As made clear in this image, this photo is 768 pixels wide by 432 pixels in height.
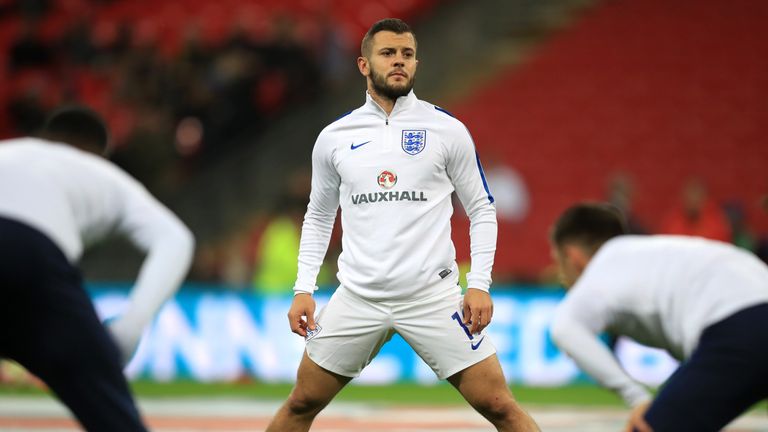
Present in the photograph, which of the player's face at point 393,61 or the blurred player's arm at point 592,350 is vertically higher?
the player's face at point 393,61

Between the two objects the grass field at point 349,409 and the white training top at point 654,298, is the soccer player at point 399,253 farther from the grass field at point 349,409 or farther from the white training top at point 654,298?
the grass field at point 349,409

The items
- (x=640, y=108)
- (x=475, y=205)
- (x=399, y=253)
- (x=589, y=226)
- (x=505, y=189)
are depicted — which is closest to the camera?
(x=589, y=226)

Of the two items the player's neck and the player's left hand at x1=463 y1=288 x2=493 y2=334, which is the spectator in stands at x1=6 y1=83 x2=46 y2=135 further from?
the player's left hand at x1=463 y1=288 x2=493 y2=334

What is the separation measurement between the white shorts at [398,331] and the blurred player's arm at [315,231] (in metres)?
0.12

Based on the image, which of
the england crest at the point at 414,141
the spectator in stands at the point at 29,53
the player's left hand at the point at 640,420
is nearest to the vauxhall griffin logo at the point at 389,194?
the england crest at the point at 414,141

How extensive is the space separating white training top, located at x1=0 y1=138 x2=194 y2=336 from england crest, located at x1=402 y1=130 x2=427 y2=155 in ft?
5.82

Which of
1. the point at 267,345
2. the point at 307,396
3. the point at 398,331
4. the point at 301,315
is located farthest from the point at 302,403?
the point at 267,345

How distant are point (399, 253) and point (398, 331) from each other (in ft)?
1.28

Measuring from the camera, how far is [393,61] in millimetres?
6211

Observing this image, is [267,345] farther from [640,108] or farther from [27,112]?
[640,108]

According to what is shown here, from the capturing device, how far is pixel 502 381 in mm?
6008

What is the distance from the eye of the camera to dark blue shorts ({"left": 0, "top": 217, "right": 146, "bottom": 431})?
4410 millimetres

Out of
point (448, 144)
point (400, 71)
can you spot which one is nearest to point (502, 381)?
point (448, 144)

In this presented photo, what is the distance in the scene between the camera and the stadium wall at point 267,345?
1416 cm
